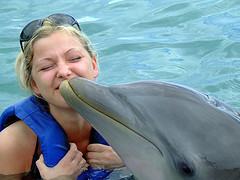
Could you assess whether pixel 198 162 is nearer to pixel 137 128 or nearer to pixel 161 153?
pixel 161 153

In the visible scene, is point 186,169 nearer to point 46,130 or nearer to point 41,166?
point 41,166

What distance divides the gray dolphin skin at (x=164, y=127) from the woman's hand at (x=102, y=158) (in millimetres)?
1479

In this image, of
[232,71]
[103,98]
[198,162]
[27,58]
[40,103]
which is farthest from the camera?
[232,71]

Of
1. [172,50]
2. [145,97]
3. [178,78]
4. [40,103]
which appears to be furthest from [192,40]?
[145,97]

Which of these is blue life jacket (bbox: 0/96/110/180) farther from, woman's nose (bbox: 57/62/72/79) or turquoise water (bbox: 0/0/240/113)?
turquoise water (bbox: 0/0/240/113)

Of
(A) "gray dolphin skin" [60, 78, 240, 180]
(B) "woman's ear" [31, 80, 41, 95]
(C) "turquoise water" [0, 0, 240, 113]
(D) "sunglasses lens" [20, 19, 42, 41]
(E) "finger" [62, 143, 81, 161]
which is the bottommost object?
(C) "turquoise water" [0, 0, 240, 113]

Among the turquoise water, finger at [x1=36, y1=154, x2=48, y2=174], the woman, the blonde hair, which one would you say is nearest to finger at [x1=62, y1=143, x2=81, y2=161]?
the woman

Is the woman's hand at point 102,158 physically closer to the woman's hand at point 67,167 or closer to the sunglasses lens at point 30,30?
the woman's hand at point 67,167

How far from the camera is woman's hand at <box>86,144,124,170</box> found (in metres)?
4.98

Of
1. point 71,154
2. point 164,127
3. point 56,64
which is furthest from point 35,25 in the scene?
point 164,127

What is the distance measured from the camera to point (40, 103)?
5.32 metres

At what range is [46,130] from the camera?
4980 millimetres

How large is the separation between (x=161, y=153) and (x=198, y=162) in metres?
0.28

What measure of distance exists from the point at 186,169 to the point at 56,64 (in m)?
2.12
